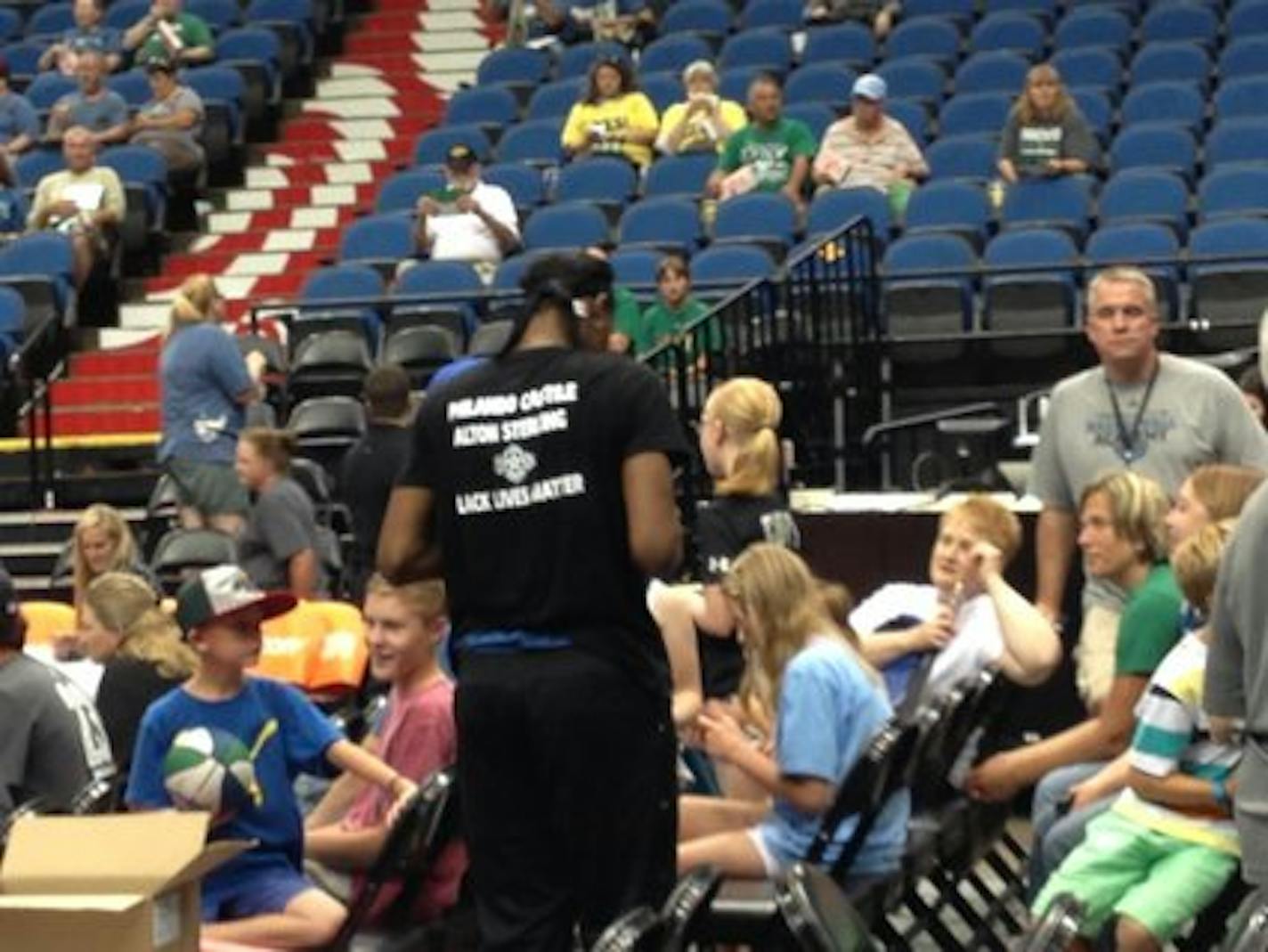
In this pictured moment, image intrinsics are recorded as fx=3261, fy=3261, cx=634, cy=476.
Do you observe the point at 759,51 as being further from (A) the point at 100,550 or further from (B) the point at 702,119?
(A) the point at 100,550

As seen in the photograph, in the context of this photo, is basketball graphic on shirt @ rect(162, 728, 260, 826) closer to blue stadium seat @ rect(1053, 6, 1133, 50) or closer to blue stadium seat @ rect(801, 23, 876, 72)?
blue stadium seat @ rect(1053, 6, 1133, 50)

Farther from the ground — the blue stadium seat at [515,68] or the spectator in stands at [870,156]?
the blue stadium seat at [515,68]

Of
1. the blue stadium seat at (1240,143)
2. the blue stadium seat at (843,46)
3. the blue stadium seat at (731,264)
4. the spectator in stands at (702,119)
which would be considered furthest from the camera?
the blue stadium seat at (843,46)

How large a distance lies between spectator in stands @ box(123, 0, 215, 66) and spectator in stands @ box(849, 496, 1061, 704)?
11.8 meters

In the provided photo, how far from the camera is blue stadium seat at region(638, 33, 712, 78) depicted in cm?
1850

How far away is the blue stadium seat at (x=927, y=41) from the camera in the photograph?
17.9 meters

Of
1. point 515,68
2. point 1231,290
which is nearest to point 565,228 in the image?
point 515,68

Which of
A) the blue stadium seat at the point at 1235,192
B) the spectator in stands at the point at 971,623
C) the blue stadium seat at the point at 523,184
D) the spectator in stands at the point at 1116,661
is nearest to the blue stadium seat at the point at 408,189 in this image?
the blue stadium seat at the point at 523,184

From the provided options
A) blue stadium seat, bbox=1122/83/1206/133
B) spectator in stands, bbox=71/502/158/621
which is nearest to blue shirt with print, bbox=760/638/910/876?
spectator in stands, bbox=71/502/158/621

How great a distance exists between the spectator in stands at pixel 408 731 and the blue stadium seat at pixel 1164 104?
Answer: 9.32 meters

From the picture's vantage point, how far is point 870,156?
16094 millimetres

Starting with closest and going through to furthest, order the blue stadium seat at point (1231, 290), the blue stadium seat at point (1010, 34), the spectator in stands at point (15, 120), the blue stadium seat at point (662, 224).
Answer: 1. the blue stadium seat at point (1231, 290)
2. the blue stadium seat at point (662, 224)
3. the blue stadium seat at point (1010, 34)
4. the spectator in stands at point (15, 120)

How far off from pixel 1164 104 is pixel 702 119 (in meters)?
2.38

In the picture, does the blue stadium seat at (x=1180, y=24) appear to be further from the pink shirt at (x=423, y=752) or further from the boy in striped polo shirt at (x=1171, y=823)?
the boy in striped polo shirt at (x=1171, y=823)
